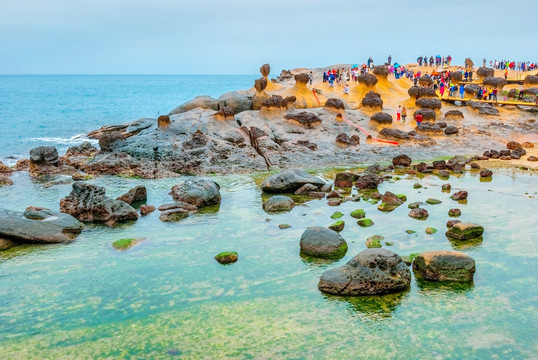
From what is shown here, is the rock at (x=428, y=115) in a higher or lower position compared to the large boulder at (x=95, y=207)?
higher

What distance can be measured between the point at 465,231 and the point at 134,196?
53.6 feet

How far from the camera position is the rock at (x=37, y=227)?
19.9m

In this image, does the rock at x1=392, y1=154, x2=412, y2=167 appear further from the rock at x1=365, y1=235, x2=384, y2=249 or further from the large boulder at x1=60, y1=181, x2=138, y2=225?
the large boulder at x1=60, y1=181, x2=138, y2=225

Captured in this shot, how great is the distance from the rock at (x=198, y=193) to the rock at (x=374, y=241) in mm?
9160

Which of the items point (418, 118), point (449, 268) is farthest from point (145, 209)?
point (418, 118)

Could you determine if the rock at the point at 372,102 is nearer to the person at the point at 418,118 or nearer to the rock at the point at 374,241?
the person at the point at 418,118

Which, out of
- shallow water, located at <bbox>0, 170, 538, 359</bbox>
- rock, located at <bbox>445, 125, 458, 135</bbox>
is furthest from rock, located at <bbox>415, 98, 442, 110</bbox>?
shallow water, located at <bbox>0, 170, 538, 359</bbox>

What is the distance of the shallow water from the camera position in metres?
12.7

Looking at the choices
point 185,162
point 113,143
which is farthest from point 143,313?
point 113,143

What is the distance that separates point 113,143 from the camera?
117 ft

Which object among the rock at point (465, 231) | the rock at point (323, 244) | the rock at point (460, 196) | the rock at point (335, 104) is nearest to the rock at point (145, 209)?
the rock at point (323, 244)

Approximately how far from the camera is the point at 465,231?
19703mm

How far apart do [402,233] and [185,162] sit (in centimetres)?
1811

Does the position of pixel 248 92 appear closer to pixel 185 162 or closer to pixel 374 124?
pixel 374 124
